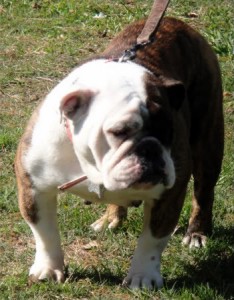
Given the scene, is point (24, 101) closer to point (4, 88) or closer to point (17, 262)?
point (4, 88)

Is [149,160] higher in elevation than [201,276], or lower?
Answer: higher

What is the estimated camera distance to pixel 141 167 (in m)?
4.02

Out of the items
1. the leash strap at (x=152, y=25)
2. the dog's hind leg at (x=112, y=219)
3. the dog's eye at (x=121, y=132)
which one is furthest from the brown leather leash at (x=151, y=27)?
the dog's hind leg at (x=112, y=219)

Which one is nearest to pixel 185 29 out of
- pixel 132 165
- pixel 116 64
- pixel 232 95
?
pixel 116 64

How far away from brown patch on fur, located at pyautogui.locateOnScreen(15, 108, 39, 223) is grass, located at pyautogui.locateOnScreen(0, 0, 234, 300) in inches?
16.7

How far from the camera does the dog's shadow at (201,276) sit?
4.86 m

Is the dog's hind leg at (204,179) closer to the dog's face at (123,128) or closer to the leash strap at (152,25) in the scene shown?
the leash strap at (152,25)

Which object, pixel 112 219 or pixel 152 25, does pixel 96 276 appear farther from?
pixel 152 25

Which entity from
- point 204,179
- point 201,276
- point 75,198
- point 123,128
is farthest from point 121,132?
point 75,198

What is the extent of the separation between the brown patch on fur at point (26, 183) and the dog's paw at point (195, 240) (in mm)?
1197

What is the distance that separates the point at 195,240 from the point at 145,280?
0.84 m

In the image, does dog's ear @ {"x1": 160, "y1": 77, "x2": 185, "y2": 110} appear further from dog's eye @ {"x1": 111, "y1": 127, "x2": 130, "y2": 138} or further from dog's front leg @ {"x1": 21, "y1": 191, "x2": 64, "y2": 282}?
dog's front leg @ {"x1": 21, "y1": 191, "x2": 64, "y2": 282}

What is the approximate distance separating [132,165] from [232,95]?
12.8 ft

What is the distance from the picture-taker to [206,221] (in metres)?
5.57
